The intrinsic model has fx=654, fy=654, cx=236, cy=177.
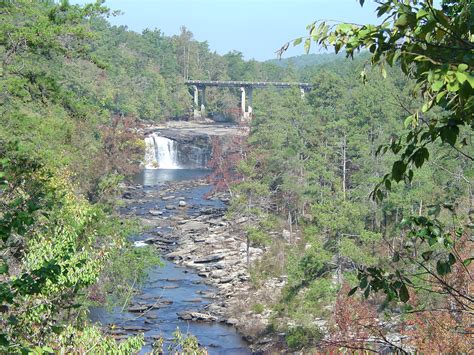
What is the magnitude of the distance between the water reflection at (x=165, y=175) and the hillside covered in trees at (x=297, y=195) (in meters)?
2.40

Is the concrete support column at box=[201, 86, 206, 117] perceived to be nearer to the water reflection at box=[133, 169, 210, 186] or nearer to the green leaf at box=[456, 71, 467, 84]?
the water reflection at box=[133, 169, 210, 186]

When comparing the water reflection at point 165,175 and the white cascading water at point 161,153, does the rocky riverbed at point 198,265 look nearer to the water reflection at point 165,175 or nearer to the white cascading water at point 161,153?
the water reflection at point 165,175

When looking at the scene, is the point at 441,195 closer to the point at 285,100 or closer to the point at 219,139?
the point at 285,100

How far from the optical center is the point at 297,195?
36.2 m

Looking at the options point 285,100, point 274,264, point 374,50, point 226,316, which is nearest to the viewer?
point 374,50

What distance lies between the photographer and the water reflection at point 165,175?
169ft

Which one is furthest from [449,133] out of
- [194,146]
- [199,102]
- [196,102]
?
[199,102]

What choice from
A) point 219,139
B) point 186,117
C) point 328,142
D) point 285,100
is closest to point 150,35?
point 186,117

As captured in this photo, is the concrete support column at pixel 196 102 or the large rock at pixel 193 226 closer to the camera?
the large rock at pixel 193 226

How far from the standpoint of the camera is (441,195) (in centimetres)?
2605

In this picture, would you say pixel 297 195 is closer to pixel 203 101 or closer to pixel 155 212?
pixel 155 212

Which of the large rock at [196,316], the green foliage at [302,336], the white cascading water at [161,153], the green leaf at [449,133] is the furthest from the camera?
the white cascading water at [161,153]

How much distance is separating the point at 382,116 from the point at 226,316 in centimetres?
1915

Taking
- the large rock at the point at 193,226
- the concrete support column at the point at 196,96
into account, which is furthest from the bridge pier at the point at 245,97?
the large rock at the point at 193,226
